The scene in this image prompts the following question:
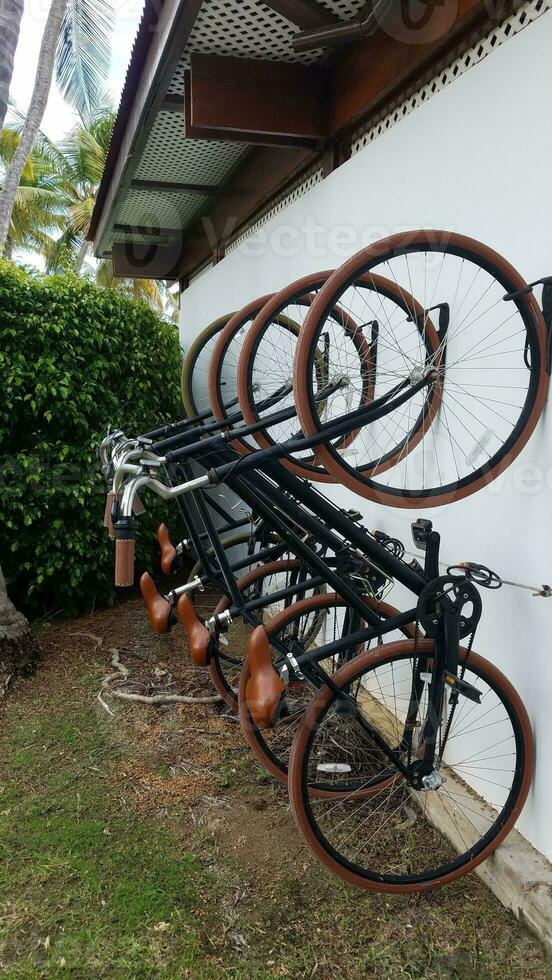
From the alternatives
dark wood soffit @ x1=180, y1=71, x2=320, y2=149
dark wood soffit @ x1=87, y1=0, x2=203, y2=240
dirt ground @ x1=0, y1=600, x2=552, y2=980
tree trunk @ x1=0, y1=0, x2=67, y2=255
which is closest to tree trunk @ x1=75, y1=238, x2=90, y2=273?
tree trunk @ x1=0, y1=0, x2=67, y2=255

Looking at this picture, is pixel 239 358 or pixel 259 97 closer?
pixel 239 358

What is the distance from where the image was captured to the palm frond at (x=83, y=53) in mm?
12062

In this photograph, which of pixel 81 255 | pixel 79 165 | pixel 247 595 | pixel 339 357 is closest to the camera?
pixel 339 357

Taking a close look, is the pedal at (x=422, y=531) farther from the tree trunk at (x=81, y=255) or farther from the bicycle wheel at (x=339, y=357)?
the tree trunk at (x=81, y=255)

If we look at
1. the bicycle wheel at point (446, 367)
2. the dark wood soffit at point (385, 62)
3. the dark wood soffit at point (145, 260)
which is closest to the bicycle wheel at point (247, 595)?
the bicycle wheel at point (446, 367)

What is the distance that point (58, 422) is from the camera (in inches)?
167

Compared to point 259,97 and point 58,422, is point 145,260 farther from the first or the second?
point 259,97

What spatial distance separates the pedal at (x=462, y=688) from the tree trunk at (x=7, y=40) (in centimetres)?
477

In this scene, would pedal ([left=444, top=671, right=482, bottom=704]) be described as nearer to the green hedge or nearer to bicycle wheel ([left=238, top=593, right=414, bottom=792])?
bicycle wheel ([left=238, top=593, right=414, bottom=792])

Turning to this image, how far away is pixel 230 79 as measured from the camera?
2.90 m

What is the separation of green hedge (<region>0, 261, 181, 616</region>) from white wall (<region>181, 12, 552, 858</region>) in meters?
2.42

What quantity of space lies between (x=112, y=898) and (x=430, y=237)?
213 centimetres

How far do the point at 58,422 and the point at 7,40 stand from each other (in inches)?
114

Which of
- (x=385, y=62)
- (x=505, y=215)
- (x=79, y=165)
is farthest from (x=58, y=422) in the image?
(x=79, y=165)
